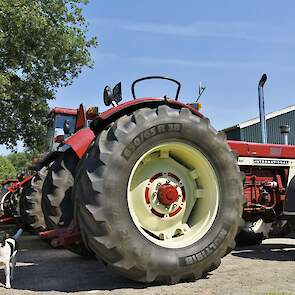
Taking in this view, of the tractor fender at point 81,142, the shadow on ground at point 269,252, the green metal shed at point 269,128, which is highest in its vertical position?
the green metal shed at point 269,128

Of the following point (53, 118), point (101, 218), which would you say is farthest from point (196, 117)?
point (53, 118)

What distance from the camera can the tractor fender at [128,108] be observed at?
4.24m

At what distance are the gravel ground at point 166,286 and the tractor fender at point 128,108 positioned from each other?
1434 mm

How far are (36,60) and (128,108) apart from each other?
1421 centimetres

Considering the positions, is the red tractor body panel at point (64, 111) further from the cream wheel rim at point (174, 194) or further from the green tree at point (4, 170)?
the green tree at point (4, 170)

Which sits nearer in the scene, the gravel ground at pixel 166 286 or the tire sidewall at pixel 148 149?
the tire sidewall at pixel 148 149

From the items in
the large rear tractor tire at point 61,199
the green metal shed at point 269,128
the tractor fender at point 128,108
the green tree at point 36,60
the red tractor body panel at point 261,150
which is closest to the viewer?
the tractor fender at point 128,108

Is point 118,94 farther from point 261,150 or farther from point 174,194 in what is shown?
point 261,150

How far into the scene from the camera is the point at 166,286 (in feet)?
12.6

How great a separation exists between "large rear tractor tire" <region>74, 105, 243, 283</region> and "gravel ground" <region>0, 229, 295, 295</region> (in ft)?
0.60

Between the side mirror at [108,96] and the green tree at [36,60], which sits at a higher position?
the green tree at [36,60]

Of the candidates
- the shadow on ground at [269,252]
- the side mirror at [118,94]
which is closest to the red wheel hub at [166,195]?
the side mirror at [118,94]

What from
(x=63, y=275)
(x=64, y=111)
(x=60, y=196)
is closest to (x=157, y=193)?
(x=63, y=275)

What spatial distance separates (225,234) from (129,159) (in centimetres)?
111
